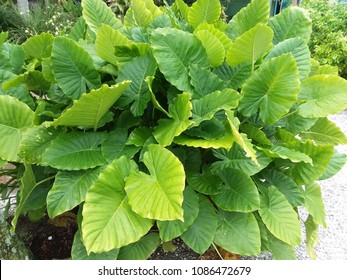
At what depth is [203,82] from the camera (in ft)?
4.92

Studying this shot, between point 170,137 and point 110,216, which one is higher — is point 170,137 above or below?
above

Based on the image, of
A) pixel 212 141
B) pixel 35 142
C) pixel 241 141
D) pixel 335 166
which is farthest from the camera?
pixel 335 166

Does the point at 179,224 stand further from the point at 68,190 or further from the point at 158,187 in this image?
the point at 68,190

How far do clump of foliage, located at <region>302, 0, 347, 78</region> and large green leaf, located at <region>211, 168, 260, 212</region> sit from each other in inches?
149

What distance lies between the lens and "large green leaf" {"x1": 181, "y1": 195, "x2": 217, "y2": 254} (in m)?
1.42

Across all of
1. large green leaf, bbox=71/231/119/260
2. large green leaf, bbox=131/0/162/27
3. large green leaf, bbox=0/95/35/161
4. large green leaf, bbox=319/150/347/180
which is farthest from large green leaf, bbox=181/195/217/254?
large green leaf, bbox=131/0/162/27

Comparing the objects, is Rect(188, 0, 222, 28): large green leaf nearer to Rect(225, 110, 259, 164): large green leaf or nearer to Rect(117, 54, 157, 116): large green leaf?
Rect(117, 54, 157, 116): large green leaf

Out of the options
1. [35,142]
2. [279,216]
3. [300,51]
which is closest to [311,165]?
[279,216]

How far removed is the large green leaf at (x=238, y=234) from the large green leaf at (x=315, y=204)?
320 mm

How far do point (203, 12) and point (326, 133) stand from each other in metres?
0.85

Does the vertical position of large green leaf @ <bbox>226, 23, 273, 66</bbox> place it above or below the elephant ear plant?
above

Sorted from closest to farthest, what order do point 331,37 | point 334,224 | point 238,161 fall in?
point 238,161, point 334,224, point 331,37

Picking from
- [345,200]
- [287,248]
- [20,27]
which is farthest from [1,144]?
[20,27]

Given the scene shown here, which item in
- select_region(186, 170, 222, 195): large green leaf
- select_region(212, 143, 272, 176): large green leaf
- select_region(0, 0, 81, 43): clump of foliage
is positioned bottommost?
select_region(0, 0, 81, 43): clump of foliage
